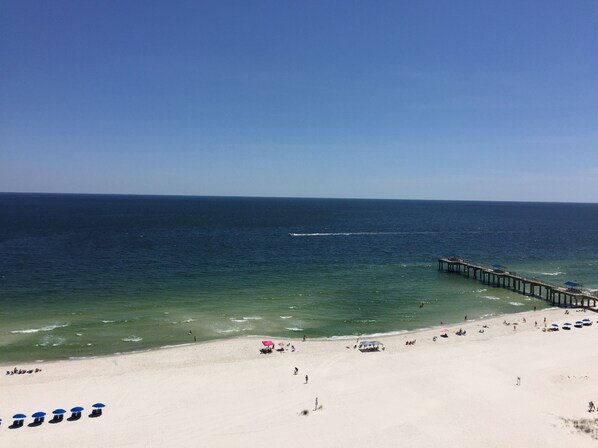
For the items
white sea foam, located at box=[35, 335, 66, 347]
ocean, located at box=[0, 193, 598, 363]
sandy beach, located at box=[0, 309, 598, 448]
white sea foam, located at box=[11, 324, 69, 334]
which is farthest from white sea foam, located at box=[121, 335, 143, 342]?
white sea foam, located at box=[11, 324, 69, 334]

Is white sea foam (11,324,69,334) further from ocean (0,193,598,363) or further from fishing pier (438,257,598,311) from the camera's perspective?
fishing pier (438,257,598,311)

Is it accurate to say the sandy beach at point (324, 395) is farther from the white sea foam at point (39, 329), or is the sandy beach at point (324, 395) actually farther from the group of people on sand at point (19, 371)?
the white sea foam at point (39, 329)

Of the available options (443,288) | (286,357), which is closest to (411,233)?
(443,288)

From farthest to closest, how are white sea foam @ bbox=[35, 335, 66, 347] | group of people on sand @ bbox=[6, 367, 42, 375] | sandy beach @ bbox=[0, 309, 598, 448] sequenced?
1. white sea foam @ bbox=[35, 335, 66, 347]
2. group of people on sand @ bbox=[6, 367, 42, 375]
3. sandy beach @ bbox=[0, 309, 598, 448]

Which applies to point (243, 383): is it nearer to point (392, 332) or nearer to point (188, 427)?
point (188, 427)

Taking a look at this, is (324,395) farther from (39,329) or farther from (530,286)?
(530,286)

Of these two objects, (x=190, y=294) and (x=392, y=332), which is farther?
(x=190, y=294)
